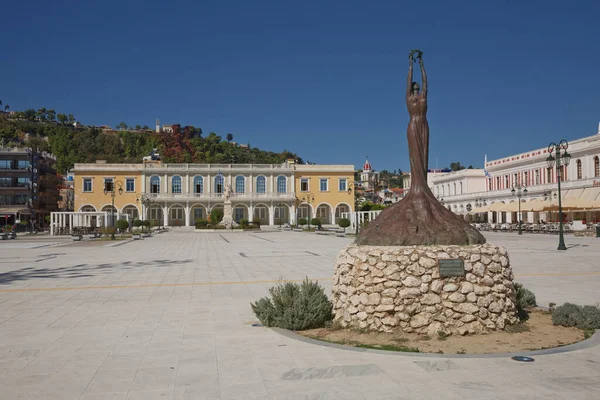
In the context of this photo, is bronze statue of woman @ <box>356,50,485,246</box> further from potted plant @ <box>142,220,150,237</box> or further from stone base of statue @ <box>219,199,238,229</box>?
stone base of statue @ <box>219,199,238,229</box>

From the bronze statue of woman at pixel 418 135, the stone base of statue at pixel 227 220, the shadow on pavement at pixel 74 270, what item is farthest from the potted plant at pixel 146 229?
the bronze statue of woman at pixel 418 135

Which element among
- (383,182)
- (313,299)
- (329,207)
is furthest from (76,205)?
(383,182)

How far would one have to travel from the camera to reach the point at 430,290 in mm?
6426

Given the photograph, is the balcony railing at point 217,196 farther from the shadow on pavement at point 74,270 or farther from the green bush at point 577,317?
the green bush at point 577,317

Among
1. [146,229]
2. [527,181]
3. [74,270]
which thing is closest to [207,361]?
[74,270]

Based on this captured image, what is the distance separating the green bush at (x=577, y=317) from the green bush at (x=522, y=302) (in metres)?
0.46

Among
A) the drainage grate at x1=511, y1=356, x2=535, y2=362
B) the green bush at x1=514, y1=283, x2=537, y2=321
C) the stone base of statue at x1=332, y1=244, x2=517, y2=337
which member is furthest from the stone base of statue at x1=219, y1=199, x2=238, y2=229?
→ the drainage grate at x1=511, y1=356, x2=535, y2=362

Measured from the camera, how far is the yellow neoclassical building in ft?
236

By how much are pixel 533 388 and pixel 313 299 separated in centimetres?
328

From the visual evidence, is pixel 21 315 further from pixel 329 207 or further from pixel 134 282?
pixel 329 207

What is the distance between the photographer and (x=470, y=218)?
6756 cm

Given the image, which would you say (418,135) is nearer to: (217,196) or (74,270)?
(74,270)

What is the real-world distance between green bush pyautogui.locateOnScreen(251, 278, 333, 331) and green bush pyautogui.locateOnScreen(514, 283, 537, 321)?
2.74m

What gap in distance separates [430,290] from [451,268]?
379 mm
